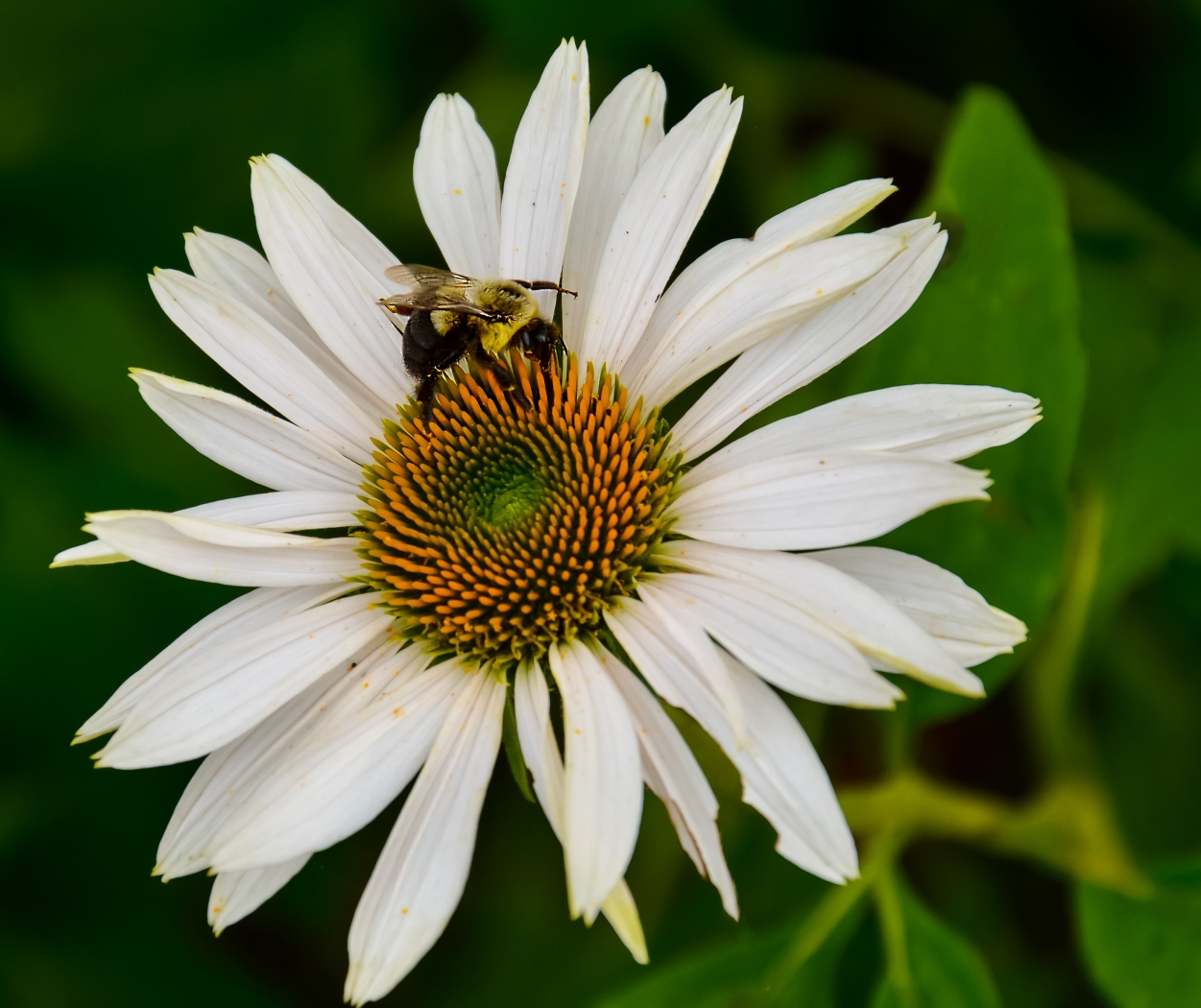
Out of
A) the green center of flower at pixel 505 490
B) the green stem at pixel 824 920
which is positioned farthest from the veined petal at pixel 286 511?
the green stem at pixel 824 920

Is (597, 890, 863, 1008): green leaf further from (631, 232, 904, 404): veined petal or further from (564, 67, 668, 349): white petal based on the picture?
(564, 67, 668, 349): white petal

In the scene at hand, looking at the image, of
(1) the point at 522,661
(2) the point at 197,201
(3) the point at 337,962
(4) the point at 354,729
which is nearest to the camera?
(4) the point at 354,729

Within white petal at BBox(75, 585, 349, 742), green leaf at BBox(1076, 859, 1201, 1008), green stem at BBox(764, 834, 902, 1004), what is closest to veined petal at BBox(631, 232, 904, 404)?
white petal at BBox(75, 585, 349, 742)

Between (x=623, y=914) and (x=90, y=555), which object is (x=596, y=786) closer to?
(x=623, y=914)

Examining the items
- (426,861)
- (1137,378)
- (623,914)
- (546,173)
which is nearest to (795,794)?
(623,914)

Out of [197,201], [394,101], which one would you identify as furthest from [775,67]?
[197,201]

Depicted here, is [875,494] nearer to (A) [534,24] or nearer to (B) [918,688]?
(B) [918,688]
